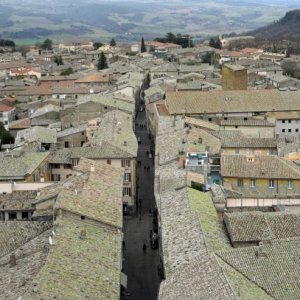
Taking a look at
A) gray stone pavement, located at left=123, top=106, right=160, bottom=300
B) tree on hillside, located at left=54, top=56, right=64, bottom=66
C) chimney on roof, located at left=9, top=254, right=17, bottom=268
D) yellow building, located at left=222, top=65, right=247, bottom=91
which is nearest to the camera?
chimney on roof, located at left=9, top=254, right=17, bottom=268

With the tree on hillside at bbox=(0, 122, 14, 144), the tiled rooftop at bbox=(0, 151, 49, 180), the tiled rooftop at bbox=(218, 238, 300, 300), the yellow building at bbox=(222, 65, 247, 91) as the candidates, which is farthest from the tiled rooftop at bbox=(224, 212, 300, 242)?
the yellow building at bbox=(222, 65, 247, 91)

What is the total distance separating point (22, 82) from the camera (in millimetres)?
95312

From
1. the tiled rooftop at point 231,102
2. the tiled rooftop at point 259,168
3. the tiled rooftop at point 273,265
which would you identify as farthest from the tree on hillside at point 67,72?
the tiled rooftop at point 273,265

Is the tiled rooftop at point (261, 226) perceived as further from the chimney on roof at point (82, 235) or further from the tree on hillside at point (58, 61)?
the tree on hillside at point (58, 61)

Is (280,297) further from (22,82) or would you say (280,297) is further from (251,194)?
(22,82)

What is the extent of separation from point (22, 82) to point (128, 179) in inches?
2202

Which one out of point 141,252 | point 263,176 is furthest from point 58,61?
point 141,252

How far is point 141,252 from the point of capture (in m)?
35.2

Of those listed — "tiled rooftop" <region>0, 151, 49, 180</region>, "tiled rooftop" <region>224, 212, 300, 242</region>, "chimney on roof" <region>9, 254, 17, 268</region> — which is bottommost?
"tiled rooftop" <region>0, 151, 49, 180</region>

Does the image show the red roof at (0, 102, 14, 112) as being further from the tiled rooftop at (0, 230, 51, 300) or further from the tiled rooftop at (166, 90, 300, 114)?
the tiled rooftop at (0, 230, 51, 300)

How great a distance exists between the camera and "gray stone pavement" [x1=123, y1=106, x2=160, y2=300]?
99.6 feet

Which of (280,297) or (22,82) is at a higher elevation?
(280,297)

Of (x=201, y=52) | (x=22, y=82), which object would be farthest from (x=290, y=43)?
(x=22, y=82)

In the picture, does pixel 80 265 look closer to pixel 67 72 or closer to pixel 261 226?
pixel 261 226
